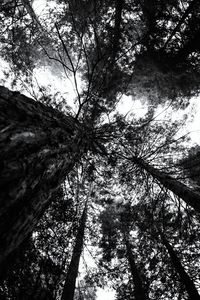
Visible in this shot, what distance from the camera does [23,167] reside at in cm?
141

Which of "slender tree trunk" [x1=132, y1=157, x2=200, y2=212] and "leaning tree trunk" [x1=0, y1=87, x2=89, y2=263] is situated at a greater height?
"slender tree trunk" [x1=132, y1=157, x2=200, y2=212]

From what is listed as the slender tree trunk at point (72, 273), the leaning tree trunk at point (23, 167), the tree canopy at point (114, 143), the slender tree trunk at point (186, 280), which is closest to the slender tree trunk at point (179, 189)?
the tree canopy at point (114, 143)

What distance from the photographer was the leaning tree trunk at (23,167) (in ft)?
4.11

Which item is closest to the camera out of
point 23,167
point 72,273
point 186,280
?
point 23,167

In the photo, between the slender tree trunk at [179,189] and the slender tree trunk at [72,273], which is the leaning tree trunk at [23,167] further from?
the slender tree trunk at [72,273]

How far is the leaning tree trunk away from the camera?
1.25 metres

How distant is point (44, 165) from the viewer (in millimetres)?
1778

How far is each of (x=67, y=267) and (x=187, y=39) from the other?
853 cm

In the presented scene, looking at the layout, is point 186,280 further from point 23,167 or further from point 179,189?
point 23,167

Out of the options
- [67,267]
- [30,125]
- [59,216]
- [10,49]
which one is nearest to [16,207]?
[30,125]

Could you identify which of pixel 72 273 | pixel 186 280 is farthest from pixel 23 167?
pixel 186 280

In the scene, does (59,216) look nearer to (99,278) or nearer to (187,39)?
(99,278)

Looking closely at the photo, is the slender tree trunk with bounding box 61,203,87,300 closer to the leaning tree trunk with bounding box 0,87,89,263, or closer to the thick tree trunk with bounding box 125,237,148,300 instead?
the thick tree trunk with bounding box 125,237,148,300

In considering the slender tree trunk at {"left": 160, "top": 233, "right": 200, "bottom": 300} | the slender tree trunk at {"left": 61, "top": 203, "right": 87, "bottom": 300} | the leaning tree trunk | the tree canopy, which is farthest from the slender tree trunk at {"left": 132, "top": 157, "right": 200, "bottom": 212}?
the leaning tree trunk
